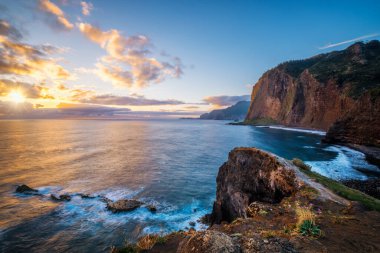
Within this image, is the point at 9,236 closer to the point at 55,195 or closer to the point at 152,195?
the point at 55,195

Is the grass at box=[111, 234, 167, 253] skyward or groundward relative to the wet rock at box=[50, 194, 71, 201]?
skyward

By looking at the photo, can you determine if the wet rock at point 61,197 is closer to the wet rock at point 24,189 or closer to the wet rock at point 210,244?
the wet rock at point 24,189

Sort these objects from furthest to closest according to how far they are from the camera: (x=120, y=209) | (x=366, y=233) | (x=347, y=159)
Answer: (x=347, y=159) → (x=120, y=209) → (x=366, y=233)

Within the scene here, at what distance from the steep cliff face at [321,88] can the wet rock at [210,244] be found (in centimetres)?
6433

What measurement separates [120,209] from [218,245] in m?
19.0

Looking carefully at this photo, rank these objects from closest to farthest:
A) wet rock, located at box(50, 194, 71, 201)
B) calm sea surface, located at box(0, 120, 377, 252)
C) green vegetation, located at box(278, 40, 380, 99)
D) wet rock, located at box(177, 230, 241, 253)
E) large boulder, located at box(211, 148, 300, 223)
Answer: wet rock, located at box(177, 230, 241, 253), large boulder, located at box(211, 148, 300, 223), calm sea surface, located at box(0, 120, 377, 252), wet rock, located at box(50, 194, 71, 201), green vegetation, located at box(278, 40, 380, 99)

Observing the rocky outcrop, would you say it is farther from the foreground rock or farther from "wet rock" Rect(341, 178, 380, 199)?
the foreground rock

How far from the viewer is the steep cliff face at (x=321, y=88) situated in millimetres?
84688

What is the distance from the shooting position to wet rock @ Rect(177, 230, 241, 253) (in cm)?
515

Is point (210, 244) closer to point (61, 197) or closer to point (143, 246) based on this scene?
point (143, 246)

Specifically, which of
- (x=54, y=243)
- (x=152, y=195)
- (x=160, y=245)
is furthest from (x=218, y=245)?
(x=152, y=195)

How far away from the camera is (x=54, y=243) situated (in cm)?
1587

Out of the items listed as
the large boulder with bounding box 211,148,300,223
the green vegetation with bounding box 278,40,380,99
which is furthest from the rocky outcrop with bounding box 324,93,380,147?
the large boulder with bounding box 211,148,300,223

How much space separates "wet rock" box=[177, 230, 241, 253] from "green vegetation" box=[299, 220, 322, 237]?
3631 mm
